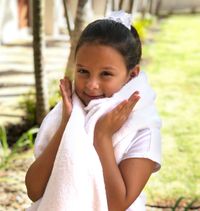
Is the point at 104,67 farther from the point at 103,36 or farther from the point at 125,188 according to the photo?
the point at 125,188

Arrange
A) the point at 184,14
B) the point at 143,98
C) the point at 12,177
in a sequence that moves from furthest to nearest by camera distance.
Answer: the point at 184,14, the point at 12,177, the point at 143,98

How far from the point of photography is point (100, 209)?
5.34ft

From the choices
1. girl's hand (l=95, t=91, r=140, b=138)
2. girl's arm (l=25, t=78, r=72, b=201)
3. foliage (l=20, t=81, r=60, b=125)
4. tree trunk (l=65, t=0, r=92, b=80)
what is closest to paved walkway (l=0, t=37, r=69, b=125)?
foliage (l=20, t=81, r=60, b=125)

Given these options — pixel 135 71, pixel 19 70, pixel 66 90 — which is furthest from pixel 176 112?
pixel 66 90

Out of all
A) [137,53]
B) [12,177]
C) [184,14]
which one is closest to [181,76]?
[12,177]

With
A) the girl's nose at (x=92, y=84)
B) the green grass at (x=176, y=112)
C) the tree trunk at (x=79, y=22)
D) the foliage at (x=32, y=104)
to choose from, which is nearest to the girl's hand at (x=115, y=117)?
the girl's nose at (x=92, y=84)

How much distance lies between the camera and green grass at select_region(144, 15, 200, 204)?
13.8ft

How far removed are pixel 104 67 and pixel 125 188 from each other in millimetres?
450

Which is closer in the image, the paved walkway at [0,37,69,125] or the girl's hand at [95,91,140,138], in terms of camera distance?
the girl's hand at [95,91,140,138]

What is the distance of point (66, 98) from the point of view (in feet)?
5.58

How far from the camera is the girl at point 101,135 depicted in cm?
162

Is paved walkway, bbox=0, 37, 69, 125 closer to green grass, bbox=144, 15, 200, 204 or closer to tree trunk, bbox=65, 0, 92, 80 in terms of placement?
tree trunk, bbox=65, 0, 92, 80

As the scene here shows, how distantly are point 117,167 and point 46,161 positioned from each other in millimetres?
270

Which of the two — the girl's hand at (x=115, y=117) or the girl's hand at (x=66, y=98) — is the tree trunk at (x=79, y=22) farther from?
the girl's hand at (x=115, y=117)
